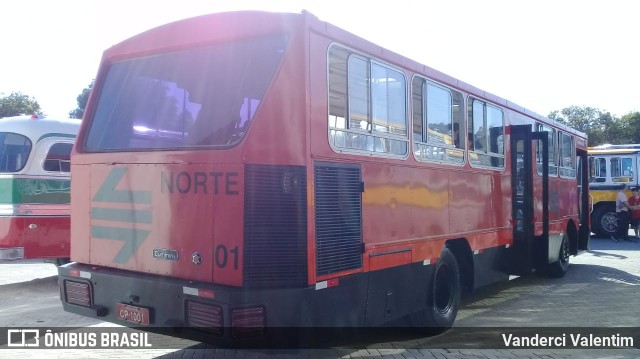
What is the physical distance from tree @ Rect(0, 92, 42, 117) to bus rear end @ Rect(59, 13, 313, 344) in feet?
147

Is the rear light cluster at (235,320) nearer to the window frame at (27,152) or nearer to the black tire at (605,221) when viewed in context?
the window frame at (27,152)

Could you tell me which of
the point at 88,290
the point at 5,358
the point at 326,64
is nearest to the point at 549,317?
the point at 326,64

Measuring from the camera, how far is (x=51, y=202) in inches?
390

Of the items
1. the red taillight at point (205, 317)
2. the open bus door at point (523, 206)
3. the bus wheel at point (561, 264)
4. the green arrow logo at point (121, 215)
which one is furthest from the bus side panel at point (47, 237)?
the bus wheel at point (561, 264)

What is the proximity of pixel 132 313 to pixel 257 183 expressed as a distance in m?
1.68

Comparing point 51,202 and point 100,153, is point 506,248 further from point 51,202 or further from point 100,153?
point 51,202

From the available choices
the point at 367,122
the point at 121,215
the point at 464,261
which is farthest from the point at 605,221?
the point at 121,215

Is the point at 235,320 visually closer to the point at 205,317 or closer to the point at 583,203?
the point at 205,317

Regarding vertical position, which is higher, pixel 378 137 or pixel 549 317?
pixel 378 137

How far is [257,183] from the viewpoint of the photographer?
4.46 m

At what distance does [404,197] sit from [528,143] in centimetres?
431

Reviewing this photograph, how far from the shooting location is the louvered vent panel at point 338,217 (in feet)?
15.7

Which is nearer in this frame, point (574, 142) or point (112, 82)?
point (112, 82)

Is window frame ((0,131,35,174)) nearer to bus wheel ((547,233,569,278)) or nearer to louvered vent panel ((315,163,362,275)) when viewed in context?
louvered vent panel ((315,163,362,275))
